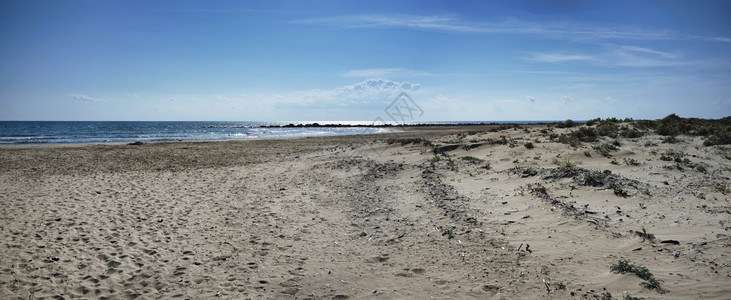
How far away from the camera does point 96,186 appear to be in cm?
1374

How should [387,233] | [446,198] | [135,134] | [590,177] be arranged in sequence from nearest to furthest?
[387,233] < [590,177] < [446,198] < [135,134]

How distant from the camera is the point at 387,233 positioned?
844 cm

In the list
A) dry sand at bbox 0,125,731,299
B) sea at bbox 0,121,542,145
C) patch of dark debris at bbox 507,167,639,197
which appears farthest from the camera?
sea at bbox 0,121,542,145

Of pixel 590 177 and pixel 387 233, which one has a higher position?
pixel 590 177

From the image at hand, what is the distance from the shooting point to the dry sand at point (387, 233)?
5.66 metres

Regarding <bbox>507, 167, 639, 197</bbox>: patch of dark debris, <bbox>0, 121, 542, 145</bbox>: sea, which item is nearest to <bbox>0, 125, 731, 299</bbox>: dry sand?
<bbox>507, 167, 639, 197</bbox>: patch of dark debris

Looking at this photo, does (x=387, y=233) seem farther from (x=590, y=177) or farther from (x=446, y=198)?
(x=590, y=177)

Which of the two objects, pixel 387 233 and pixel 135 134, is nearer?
pixel 387 233

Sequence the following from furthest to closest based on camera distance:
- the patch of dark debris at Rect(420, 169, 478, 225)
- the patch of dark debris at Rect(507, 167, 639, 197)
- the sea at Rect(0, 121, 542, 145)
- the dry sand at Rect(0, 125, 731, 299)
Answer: the sea at Rect(0, 121, 542, 145) → the patch of dark debris at Rect(507, 167, 639, 197) → the patch of dark debris at Rect(420, 169, 478, 225) → the dry sand at Rect(0, 125, 731, 299)

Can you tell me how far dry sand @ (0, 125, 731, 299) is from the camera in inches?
223

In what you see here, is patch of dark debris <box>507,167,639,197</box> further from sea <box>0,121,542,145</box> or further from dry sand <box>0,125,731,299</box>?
sea <box>0,121,542,145</box>

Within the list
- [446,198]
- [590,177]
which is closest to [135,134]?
[446,198]

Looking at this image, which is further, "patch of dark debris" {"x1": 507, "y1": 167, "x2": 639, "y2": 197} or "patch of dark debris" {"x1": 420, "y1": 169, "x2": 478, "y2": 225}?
"patch of dark debris" {"x1": 507, "y1": 167, "x2": 639, "y2": 197}

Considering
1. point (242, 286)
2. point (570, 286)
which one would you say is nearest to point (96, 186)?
point (242, 286)
